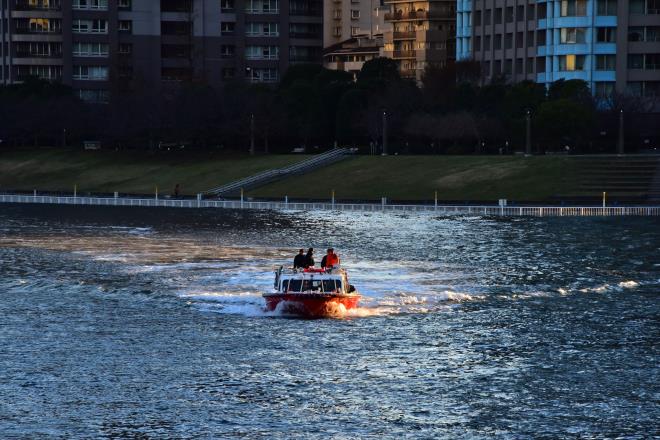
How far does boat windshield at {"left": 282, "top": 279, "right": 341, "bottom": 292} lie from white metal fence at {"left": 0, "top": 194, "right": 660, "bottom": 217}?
66633mm

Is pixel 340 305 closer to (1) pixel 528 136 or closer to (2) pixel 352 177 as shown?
(2) pixel 352 177

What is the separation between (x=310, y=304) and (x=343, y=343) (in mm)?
6848

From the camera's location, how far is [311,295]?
70.3 meters

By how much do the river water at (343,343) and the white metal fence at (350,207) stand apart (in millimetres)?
24785

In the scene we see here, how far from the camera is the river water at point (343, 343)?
167 ft

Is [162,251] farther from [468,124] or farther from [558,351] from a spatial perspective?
[468,124]

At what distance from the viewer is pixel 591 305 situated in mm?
76000

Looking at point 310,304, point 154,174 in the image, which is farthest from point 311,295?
point 154,174

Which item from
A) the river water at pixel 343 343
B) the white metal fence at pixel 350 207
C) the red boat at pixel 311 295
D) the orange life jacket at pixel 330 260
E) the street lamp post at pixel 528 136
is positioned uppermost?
the street lamp post at pixel 528 136

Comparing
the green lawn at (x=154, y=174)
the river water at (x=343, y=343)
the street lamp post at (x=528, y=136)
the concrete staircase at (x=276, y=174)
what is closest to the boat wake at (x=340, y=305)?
the river water at (x=343, y=343)

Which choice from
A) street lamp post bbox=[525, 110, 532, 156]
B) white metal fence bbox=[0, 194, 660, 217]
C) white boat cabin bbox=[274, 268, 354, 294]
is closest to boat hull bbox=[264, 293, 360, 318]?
white boat cabin bbox=[274, 268, 354, 294]

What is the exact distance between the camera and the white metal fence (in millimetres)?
134125

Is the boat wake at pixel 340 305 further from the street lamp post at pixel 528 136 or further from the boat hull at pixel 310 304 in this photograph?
the street lamp post at pixel 528 136

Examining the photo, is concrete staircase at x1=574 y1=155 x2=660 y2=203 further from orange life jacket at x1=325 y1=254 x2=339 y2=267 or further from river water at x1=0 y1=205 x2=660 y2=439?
orange life jacket at x1=325 y1=254 x2=339 y2=267
